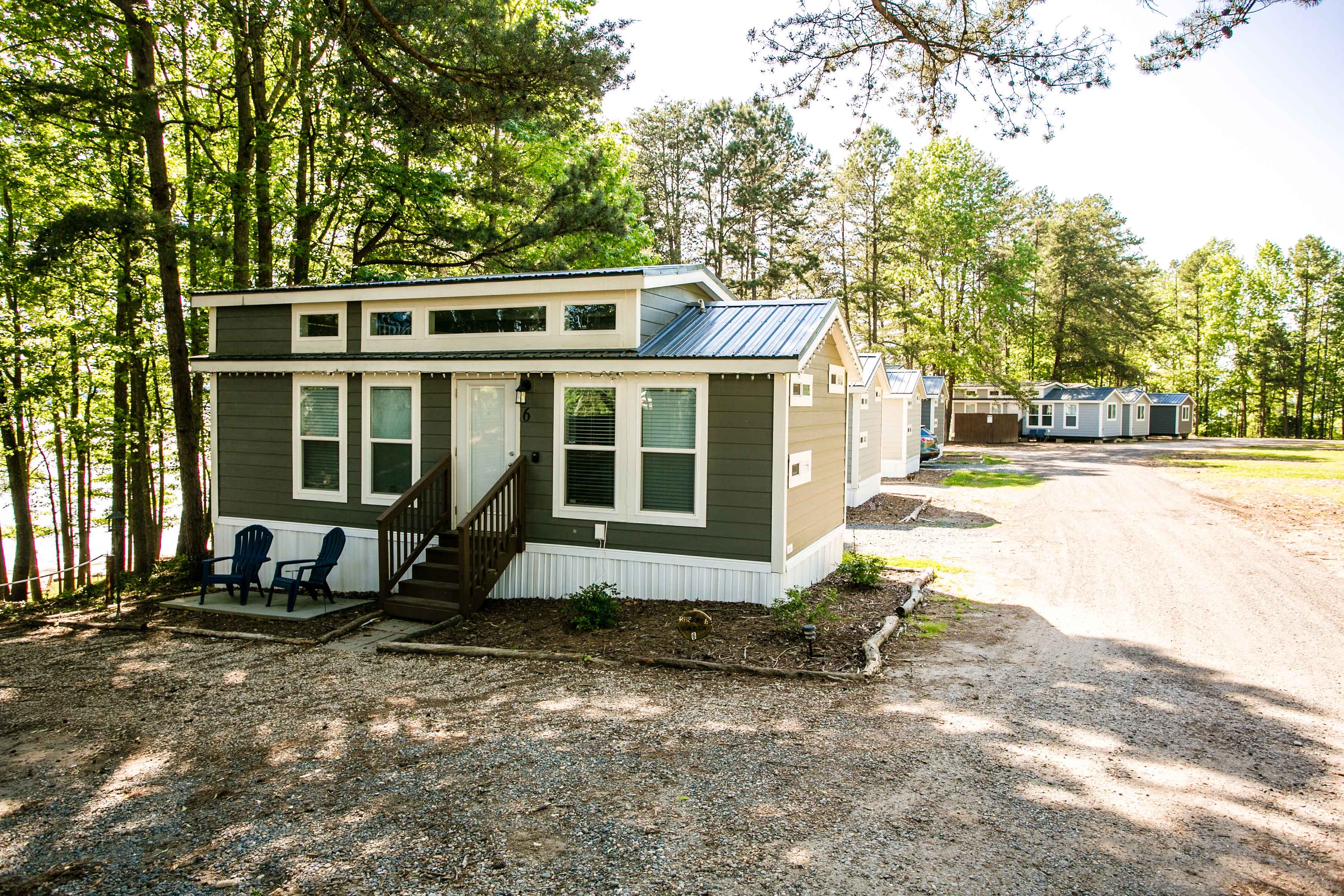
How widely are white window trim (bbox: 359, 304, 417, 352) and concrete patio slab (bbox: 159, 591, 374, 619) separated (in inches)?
128

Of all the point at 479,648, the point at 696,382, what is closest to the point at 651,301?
the point at 696,382

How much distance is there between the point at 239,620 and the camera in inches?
349

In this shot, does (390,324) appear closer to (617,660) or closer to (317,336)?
(317,336)

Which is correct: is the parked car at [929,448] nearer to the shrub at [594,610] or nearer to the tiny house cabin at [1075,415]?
the tiny house cabin at [1075,415]

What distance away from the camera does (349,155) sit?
13641 mm

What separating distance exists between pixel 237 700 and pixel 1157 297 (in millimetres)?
56134

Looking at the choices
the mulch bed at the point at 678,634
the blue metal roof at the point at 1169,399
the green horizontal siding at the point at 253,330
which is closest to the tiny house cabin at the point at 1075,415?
the blue metal roof at the point at 1169,399

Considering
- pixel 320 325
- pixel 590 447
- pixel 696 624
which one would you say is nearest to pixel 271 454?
pixel 320 325

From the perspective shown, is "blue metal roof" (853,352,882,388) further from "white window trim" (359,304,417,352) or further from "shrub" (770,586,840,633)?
"white window trim" (359,304,417,352)

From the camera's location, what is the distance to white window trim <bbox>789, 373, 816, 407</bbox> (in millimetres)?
8125

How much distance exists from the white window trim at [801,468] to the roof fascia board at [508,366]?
1144 millimetres

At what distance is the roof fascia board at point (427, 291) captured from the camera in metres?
8.52

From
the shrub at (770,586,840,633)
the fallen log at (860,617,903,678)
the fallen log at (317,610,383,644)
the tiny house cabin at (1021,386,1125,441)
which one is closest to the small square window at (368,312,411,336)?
the fallen log at (317,610,383,644)

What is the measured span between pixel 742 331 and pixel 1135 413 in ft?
135
